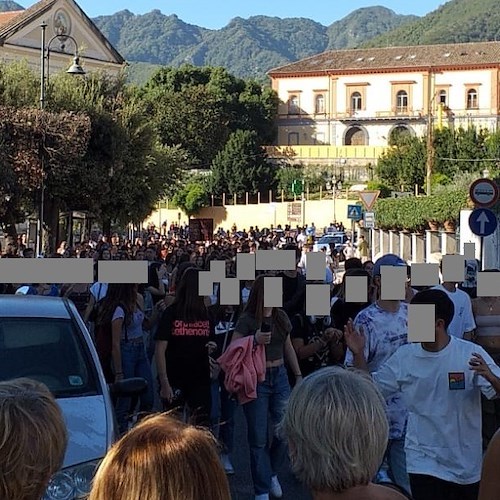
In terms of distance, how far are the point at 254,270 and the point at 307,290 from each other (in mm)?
1847

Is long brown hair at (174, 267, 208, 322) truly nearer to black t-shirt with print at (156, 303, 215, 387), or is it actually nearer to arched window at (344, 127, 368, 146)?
black t-shirt with print at (156, 303, 215, 387)

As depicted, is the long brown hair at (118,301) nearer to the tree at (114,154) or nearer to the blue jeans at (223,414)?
the blue jeans at (223,414)

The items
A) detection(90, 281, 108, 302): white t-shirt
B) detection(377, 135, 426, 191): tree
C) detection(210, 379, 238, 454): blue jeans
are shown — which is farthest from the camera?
detection(377, 135, 426, 191): tree

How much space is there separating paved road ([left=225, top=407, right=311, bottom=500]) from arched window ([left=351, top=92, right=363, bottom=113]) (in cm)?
9708

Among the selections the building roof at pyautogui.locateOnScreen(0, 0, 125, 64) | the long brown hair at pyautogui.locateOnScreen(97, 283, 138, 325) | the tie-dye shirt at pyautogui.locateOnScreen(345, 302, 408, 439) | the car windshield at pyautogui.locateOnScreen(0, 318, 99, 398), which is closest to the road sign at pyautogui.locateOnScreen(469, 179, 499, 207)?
the long brown hair at pyautogui.locateOnScreen(97, 283, 138, 325)

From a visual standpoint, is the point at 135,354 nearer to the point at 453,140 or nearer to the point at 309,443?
the point at 309,443

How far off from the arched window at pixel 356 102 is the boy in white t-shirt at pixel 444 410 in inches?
3976

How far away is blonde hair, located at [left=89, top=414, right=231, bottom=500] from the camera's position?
2275 millimetres

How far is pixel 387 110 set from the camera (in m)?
104

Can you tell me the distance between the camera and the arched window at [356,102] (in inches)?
4149

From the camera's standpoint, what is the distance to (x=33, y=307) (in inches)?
271

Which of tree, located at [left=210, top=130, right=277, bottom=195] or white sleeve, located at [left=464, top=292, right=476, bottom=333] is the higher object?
tree, located at [left=210, top=130, right=277, bottom=195]

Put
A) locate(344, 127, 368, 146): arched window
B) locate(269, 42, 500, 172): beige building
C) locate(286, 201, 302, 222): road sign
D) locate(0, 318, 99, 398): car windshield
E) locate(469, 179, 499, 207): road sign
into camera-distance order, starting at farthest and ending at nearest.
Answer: locate(344, 127, 368, 146): arched window → locate(269, 42, 500, 172): beige building → locate(286, 201, 302, 222): road sign → locate(469, 179, 499, 207): road sign → locate(0, 318, 99, 398): car windshield

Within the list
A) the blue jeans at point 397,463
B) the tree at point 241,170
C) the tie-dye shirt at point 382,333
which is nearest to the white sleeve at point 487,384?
the blue jeans at point 397,463
